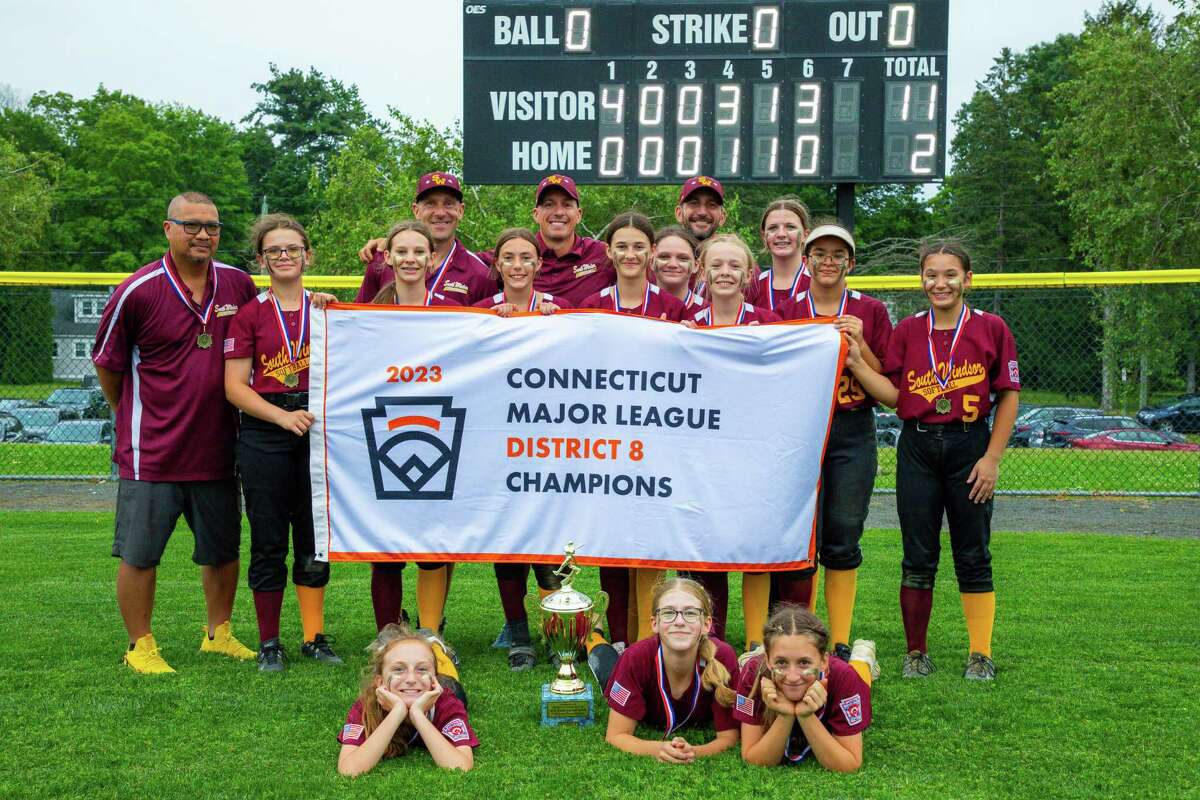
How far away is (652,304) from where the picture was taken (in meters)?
5.41

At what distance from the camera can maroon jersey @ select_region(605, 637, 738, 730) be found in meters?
4.22

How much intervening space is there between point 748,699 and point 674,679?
33 centimetres

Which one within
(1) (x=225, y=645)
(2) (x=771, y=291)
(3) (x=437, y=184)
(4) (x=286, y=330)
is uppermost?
(3) (x=437, y=184)

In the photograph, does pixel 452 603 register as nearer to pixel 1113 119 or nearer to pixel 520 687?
pixel 520 687

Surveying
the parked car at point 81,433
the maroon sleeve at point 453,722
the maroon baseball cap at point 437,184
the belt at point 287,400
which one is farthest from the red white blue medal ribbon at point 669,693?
the parked car at point 81,433

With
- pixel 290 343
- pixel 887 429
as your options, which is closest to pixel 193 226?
pixel 290 343

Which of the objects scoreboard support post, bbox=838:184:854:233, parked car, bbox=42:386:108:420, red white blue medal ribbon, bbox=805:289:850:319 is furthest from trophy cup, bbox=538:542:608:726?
parked car, bbox=42:386:108:420

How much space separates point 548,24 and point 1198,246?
2125 centimetres

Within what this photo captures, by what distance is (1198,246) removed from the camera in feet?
86.4

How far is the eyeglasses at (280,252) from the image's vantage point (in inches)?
207

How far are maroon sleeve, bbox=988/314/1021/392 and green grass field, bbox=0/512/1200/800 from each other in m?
1.31

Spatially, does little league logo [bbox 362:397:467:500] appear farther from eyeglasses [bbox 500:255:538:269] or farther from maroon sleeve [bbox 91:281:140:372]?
maroon sleeve [bbox 91:281:140:372]

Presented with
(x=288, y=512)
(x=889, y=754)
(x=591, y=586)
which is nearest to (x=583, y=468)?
(x=288, y=512)

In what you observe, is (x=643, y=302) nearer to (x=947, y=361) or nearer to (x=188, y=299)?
(x=947, y=361)
